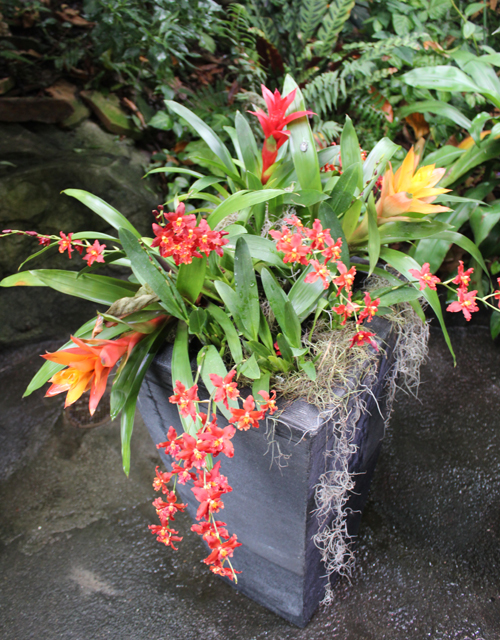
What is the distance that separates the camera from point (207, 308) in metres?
0.92

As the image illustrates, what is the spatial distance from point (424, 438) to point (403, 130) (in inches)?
58.3

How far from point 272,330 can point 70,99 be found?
1.88 m

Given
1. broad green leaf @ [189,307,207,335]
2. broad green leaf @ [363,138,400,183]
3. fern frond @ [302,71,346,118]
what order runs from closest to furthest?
broad green leaf @ [189,307,207,335], broad green leaf @ [363,138,400,183], fern frond @ [302,71,346,118]

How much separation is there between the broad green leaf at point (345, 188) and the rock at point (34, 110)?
1794 millimetres

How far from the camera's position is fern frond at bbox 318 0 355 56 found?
196cm

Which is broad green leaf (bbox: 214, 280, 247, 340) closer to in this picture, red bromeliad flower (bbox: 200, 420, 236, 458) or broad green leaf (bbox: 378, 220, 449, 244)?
red bromeliad flower (bbox: 200, 420, 236, 458)

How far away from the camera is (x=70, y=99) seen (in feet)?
7.01

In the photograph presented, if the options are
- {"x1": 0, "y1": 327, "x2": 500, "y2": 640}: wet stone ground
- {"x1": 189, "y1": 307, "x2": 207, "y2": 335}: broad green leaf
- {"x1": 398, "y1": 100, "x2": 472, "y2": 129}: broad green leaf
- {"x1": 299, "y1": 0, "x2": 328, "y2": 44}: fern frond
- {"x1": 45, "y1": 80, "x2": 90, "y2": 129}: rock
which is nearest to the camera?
{"x1": 189, "y1": 307, "x2": 207, "y2": 335}: broad green leaf

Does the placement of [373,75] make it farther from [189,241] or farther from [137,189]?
[189,241]

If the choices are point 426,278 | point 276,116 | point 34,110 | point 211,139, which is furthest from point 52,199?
point 426,278

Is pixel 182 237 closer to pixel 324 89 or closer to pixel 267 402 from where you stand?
pixel 267 402

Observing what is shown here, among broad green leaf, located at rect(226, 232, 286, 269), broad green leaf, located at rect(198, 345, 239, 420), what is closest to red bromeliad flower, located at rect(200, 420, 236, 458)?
broad green leaf, located at rect(198, 345, 239, 420)

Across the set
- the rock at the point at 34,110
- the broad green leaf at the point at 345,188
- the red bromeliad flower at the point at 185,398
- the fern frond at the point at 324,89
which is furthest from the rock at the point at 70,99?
the red bromeliad flower at the point at 185,398

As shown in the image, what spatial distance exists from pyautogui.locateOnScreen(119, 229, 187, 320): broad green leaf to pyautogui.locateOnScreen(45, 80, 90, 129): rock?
177 cm
